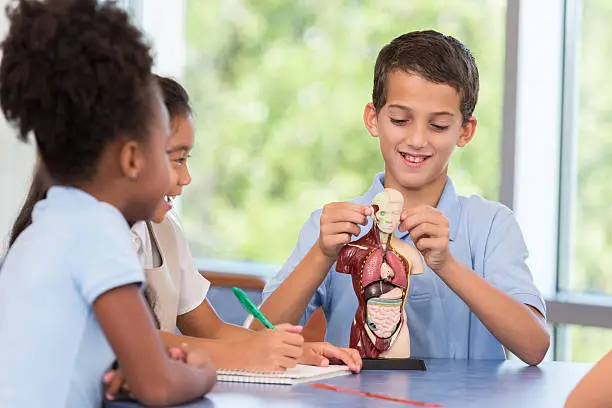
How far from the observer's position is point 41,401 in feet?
3.87

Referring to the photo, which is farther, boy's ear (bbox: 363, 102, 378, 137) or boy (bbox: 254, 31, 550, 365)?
boy's ear (bbox: 363, 102, 378, 137)

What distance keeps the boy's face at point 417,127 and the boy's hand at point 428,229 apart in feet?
0.69

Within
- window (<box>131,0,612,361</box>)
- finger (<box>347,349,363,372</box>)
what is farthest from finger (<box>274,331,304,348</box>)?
window (<box>131,0,612,361</box>)

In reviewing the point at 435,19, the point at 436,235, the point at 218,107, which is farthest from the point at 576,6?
the point at 436,235

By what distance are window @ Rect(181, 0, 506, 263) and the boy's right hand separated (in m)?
1.85

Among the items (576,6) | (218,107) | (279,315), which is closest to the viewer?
(279,315)

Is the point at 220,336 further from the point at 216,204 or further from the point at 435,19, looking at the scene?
the point at 216,204

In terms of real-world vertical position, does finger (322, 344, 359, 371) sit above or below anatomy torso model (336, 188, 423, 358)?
below

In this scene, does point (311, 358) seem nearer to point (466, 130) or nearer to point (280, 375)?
point (280, 375)

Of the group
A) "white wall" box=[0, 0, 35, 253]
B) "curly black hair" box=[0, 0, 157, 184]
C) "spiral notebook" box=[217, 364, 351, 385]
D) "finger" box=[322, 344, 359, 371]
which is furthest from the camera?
"white wall" box=[0, 0, 35, 253]

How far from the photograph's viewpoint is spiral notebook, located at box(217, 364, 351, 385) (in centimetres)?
141

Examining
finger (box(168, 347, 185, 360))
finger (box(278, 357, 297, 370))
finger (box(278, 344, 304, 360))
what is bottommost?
finger (box(278, 357, 297, 370))

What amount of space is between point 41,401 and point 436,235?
2.39 ft

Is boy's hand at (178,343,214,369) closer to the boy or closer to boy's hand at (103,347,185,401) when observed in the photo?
boy's hand at (103,347,185,401)
